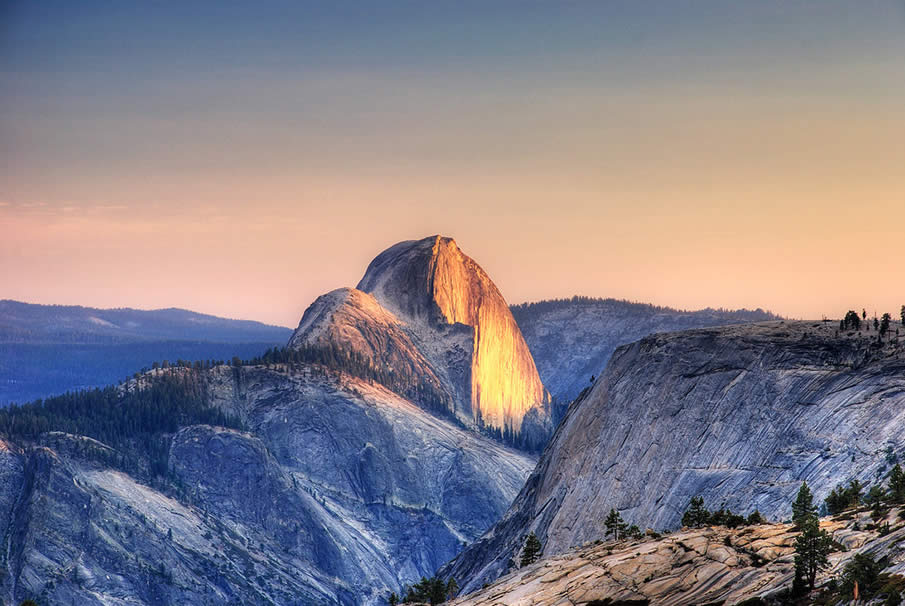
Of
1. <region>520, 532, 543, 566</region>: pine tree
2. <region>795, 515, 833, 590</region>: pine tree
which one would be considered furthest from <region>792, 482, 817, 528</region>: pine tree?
<region>520, 532, 543, 566</region>: pine tree

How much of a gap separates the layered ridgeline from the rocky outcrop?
91.9 ft

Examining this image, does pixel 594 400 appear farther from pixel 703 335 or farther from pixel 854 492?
pixel 854 492

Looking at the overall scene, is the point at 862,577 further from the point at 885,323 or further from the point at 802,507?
the point at 885,323

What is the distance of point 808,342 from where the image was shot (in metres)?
167

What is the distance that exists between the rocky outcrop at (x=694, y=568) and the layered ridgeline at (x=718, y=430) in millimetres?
27998

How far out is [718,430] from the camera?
165 metres

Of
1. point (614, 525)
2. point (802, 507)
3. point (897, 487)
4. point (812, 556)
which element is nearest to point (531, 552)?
point (614, 525)

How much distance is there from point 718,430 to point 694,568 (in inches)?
2508

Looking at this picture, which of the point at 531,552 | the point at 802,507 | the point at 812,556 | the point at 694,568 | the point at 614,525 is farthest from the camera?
the point at 531,552

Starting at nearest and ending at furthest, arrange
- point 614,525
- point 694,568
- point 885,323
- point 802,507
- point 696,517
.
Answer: point 694,568 < point 802,507 < point 696,517 < point 614,525 < point 885,323

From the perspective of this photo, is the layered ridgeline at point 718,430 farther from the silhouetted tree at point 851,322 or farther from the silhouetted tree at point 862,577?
the silhouetted tree at point 862,577

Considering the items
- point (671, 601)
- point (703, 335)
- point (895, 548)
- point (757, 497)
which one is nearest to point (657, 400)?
point (703, 335)

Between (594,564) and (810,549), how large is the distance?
1244 inches

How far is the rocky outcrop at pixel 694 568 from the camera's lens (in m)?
91.8
